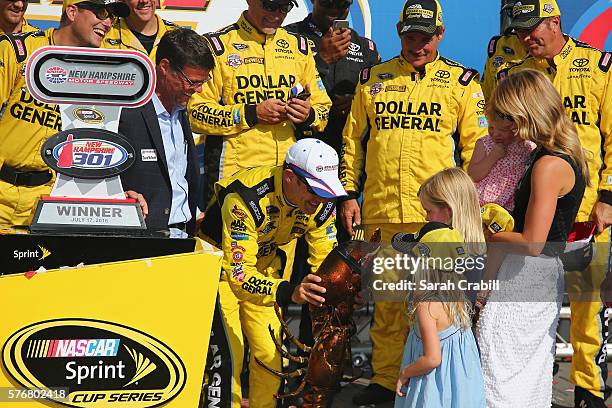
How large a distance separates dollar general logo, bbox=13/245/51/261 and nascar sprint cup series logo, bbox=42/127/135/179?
29 cm

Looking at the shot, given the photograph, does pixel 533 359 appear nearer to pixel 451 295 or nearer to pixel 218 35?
pixel 451 295

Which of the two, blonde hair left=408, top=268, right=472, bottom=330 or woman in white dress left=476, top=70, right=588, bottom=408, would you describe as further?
woman in white dress left=476, top=70, right=588, bottom=408

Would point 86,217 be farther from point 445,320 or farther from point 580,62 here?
point 580,62

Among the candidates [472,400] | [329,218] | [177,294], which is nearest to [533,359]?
[472,400]

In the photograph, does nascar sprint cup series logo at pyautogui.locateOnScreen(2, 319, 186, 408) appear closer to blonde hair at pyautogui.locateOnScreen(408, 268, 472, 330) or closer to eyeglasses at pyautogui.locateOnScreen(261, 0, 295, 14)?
blonde hair at pyautogui.locateOnScreen(408, 268, 472, 330)

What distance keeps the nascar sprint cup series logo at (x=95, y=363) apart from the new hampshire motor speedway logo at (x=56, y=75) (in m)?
0.86

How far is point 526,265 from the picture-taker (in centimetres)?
416

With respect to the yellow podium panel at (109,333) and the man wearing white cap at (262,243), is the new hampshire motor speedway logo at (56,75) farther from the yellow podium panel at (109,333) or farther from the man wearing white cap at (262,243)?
the man wearing white cap at (262,243)

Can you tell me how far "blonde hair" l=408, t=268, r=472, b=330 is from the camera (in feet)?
12.7

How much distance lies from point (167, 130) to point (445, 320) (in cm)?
165

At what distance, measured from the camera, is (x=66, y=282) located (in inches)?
126

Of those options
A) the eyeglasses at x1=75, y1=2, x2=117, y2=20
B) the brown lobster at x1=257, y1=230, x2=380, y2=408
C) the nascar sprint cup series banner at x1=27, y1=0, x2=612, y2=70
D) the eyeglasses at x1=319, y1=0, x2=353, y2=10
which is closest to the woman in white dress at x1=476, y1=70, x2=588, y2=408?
the brown lobster at x1=257, y1=230, x2=380, y2=408

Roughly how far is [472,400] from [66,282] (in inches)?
67.2

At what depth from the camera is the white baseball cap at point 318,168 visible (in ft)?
13.9
